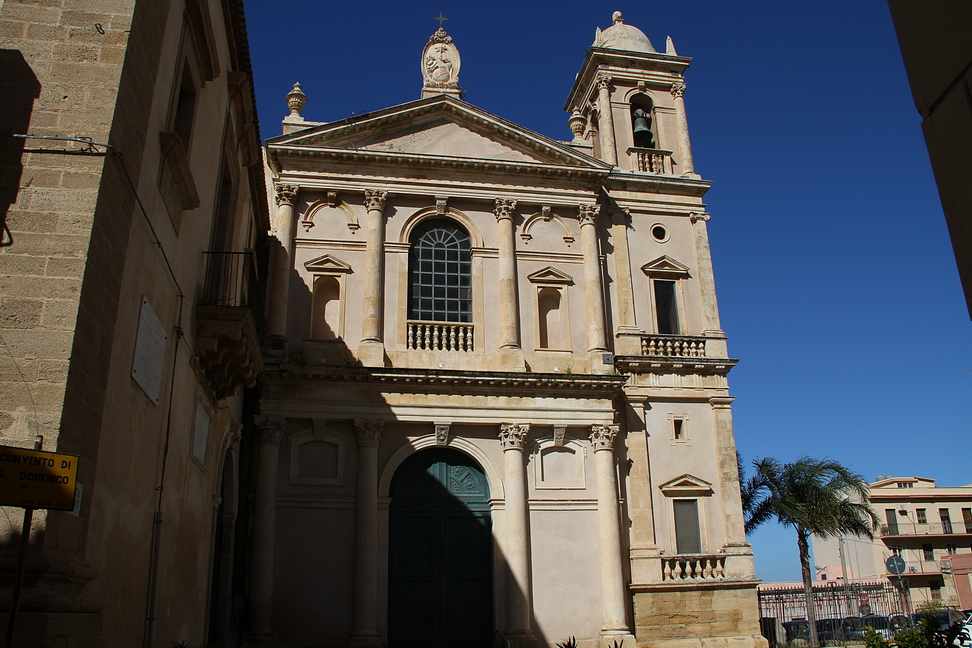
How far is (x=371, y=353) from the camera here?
17.5 meters

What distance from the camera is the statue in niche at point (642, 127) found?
864 inches

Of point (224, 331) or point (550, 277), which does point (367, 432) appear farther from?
point (224, 331)

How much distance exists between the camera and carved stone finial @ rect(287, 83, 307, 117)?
786 inches

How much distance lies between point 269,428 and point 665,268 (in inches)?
400

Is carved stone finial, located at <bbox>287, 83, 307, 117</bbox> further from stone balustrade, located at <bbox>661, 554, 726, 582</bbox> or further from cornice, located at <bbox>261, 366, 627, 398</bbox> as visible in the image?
stone balustrade, located at <bbox>661, 554, 726, 582</bbox>

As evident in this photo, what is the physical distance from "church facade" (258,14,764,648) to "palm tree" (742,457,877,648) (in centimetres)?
454

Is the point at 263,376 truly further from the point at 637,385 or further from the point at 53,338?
the point at 53,338

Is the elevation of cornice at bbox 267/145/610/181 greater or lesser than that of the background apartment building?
greater

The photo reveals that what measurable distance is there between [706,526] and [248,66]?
520 inches

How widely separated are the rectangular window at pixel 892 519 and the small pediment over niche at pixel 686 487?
33.2 m

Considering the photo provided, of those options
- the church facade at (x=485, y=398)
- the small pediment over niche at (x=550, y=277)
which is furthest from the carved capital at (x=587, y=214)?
the small pediment over niche at (x=550, y=277)

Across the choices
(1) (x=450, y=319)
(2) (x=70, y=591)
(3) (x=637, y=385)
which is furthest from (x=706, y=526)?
(2) (x=70, y=591)

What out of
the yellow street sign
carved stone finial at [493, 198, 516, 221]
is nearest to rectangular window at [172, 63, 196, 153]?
the yellow street sign

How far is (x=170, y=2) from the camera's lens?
877 cm
